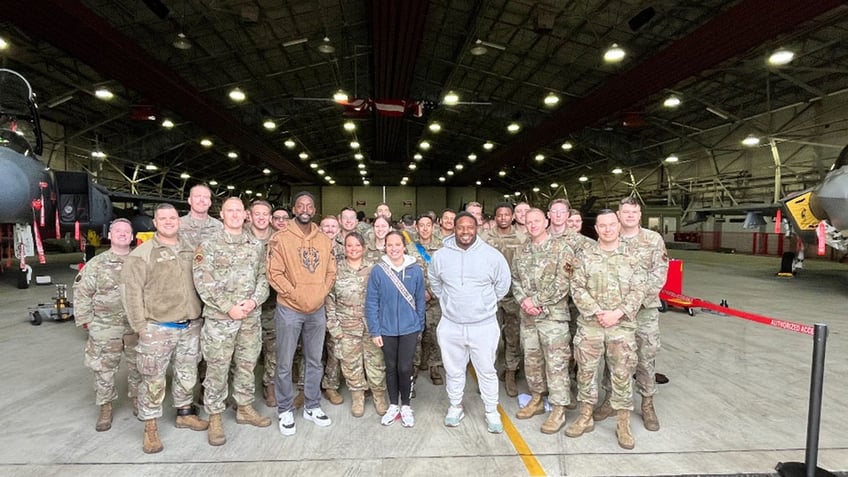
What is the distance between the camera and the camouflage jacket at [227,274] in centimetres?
343

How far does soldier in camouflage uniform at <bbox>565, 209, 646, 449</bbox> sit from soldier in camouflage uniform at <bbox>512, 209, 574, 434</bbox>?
14 cm

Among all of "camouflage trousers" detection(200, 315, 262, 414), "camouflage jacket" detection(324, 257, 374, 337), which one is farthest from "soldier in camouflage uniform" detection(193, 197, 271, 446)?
"camouflage jacket" detection(324, 257, 374, 337)

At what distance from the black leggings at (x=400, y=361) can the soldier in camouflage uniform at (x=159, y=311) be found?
1582 mm

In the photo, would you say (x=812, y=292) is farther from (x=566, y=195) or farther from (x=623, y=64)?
(x=566, y=195)

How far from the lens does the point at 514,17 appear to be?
12148mm

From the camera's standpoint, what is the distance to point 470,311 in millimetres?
3586

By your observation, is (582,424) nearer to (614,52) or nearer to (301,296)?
(301,296)

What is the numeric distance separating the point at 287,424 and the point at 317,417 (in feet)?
0.82

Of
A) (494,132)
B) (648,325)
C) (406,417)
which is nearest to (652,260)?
(648,325)

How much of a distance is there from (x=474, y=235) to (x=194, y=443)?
2.78m

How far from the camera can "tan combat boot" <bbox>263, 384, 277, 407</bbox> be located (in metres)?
4.14

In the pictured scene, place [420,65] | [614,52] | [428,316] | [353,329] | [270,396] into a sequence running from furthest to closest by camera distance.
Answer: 1. [420,65]
2. [614,52]
3. [428,316]
4. [270,396]
5. [353,329]

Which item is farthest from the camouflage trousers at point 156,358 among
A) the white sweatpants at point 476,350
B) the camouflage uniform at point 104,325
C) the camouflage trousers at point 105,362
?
the white sweatpants at point 476,350

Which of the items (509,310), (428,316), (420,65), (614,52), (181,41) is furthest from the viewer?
(420,65)
